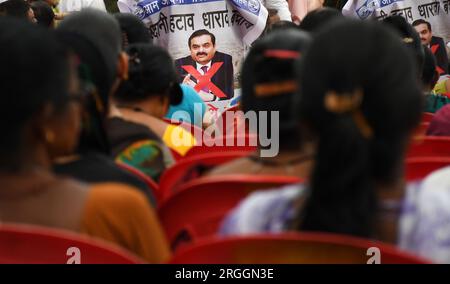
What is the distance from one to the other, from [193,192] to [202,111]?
3.43 meters

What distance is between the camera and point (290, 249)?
2.51 m

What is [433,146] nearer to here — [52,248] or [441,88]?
[52,248]

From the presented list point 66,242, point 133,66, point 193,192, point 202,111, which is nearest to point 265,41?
point 193,192

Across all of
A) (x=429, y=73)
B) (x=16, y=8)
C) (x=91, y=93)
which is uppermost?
(x=91, y=93)

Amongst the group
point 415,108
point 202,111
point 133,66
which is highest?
point 415,108

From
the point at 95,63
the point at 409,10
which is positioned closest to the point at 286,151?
the point at 95,63

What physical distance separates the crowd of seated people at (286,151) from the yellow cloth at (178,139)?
134 centimetres

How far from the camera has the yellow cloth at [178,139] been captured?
496 cm

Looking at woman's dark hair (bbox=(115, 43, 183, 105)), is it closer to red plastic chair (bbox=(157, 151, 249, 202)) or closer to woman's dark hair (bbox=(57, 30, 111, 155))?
woman's dark hair (bbox=(57, 30, 111, 155))

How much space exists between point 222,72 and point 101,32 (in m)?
4.70

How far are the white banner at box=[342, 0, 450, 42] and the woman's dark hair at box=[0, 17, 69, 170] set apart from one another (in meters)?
6.89
